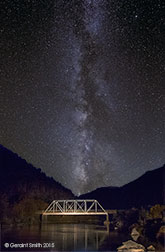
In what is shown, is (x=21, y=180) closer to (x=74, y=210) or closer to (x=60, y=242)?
(x=74, y=210)

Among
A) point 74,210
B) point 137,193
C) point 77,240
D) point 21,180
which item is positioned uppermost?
point 21,180

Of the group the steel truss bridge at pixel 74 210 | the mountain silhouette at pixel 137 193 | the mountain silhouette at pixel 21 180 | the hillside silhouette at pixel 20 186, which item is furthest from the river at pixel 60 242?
the mountain silhouette at pixel 137 193

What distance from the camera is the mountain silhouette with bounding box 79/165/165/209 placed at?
10469 cm

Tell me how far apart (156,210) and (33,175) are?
67.9 m

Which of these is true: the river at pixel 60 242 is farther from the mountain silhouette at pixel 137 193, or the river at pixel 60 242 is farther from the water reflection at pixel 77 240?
the mountain silhouette at pixel 137 193

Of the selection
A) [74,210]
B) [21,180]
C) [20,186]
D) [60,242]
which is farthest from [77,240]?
[21,180]

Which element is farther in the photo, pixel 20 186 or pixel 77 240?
pixel 20 186

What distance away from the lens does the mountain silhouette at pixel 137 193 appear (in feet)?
343

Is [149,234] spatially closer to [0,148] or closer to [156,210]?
[156,210]

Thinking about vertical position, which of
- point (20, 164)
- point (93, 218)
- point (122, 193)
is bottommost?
point (93, 218)

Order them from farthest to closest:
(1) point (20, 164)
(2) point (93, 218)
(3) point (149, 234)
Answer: (1) point (20, 164) → (2) point (93, 218) → (3) point (149, 234)

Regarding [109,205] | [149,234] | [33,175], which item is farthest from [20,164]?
[149,234]

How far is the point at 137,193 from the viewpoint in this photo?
117062 mm

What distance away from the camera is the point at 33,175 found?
3831 inches
